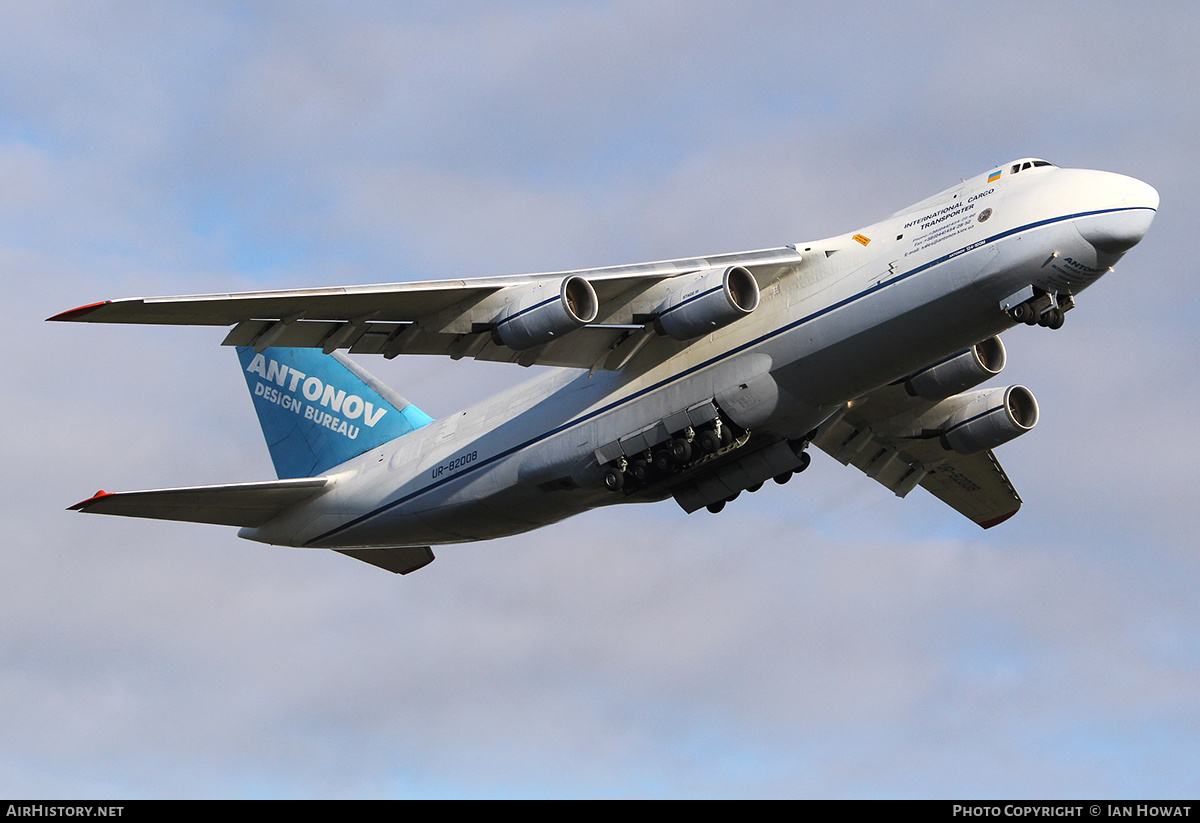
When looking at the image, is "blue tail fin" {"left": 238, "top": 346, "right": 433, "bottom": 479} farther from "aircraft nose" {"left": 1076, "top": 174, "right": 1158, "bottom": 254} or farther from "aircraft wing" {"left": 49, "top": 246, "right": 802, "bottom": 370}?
"aircraft nose" {"left": 1076, "top": 174, "right": 1158, "bottom": 254}

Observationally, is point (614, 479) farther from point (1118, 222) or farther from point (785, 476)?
point (1118, 222)

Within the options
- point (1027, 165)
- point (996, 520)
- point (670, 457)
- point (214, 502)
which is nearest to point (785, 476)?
point (670, 457)

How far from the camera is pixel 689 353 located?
19859mm

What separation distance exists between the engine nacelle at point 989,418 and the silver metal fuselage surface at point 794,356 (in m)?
3.59

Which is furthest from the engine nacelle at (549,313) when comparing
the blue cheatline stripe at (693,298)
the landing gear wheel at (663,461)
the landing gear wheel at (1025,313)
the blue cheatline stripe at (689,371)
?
the landing gear wheel at (1025,313)

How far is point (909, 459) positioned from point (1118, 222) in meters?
7.66

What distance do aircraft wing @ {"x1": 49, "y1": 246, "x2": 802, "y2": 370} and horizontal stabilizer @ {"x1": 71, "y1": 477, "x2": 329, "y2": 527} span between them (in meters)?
3.32

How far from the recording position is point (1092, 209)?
1739 centimetres

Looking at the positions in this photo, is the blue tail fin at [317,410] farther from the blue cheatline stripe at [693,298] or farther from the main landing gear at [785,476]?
the blue cheatline stripe at [693,298]

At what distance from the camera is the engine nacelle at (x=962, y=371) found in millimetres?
20750
